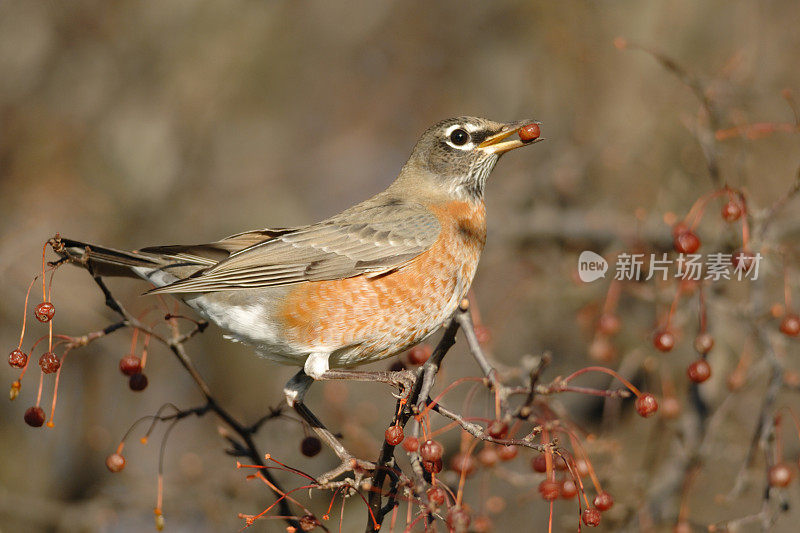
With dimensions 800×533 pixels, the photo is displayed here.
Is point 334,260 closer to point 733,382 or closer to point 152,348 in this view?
point 733,382

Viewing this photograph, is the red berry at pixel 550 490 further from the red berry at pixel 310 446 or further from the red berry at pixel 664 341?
the red berry at pixel 310 446

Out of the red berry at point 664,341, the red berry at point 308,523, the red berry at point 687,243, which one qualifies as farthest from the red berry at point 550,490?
the red berry at point 687,243

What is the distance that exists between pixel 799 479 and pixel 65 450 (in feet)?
17.8

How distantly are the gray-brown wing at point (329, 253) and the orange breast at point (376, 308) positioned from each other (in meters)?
0.06

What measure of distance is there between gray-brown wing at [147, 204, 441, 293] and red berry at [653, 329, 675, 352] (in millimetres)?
1282

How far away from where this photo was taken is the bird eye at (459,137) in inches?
182

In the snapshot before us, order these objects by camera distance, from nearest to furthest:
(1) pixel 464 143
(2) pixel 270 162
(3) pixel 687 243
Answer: (3) pixel 687 243, (1) pixel 464 143, (2) pixel 270 162

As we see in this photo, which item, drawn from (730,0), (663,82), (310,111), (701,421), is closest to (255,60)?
(310,111)

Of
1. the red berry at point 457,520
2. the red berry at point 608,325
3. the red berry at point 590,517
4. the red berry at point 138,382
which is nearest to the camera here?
the red berry at point 457,520

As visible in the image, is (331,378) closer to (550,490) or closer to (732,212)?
(550,490)

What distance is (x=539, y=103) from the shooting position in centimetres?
699

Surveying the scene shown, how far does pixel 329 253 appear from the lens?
4.24 m

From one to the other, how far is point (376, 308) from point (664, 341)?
146 centimetres

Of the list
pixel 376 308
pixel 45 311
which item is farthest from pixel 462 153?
pixel 45 311
